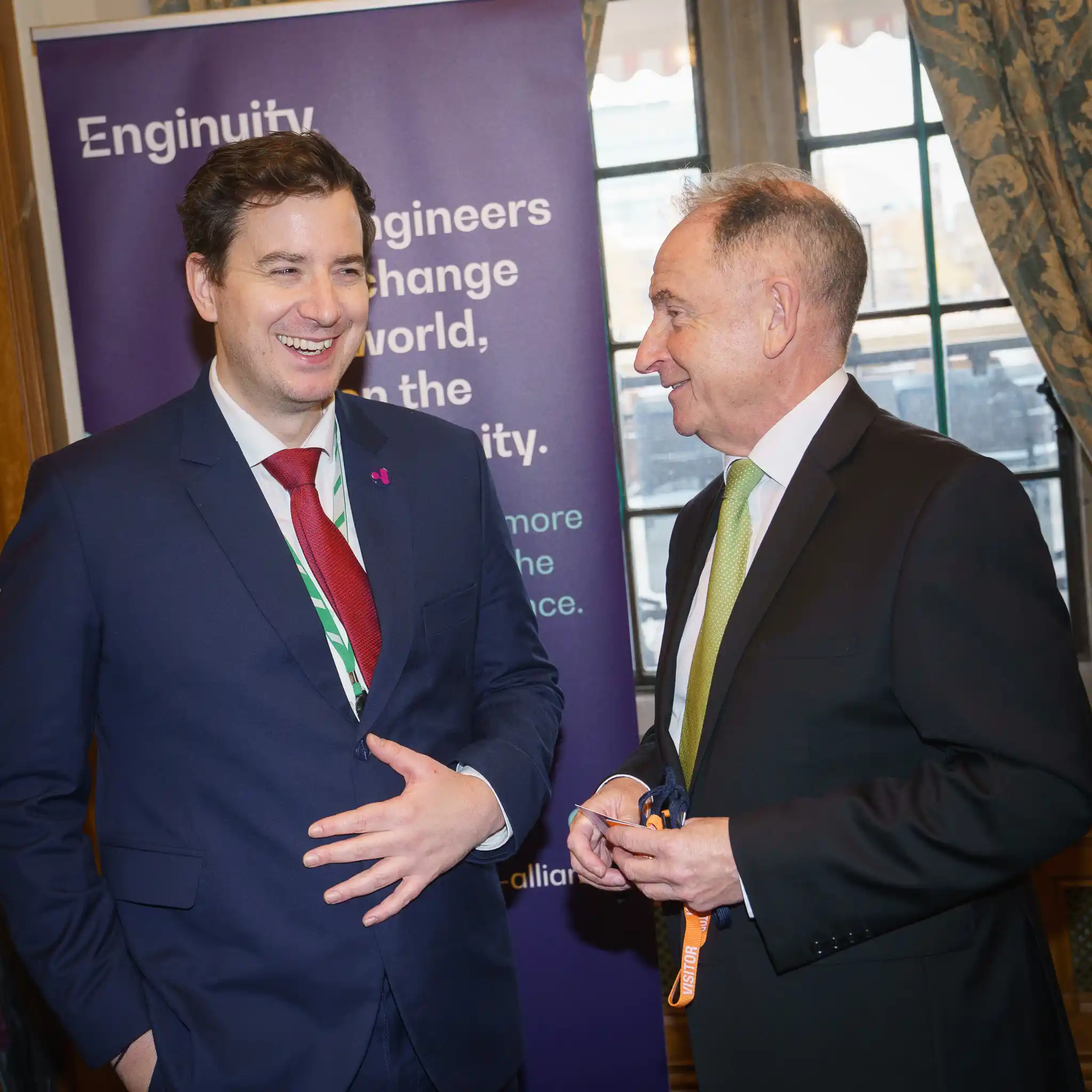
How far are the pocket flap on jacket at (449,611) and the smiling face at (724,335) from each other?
457mm

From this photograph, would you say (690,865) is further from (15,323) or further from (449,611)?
(15,323)

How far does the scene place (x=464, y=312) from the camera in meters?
2.60

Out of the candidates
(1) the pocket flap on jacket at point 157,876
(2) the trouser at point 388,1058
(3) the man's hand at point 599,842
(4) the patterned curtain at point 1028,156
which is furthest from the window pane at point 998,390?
(1) the pocket flap on jacket at point 157,876

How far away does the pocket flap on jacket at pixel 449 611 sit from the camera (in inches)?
69.9

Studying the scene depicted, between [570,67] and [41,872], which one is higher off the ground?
[570,67]

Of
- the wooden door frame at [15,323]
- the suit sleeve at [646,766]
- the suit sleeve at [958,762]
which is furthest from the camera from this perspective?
the wooden door frame at [15,323]

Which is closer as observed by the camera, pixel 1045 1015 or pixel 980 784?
pixel 980 784

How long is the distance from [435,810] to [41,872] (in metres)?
0.56

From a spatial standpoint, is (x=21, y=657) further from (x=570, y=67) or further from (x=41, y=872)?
(x=570, y=67)

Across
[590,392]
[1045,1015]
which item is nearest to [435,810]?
[1045,1015]

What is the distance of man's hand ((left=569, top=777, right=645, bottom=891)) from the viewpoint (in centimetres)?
170

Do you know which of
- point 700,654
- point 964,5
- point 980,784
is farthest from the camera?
point 964,5

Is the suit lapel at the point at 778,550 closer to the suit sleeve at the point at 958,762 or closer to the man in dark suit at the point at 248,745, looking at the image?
the suit sleeve at the point at 958,762

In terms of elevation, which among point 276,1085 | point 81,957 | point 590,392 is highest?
point 590,392
